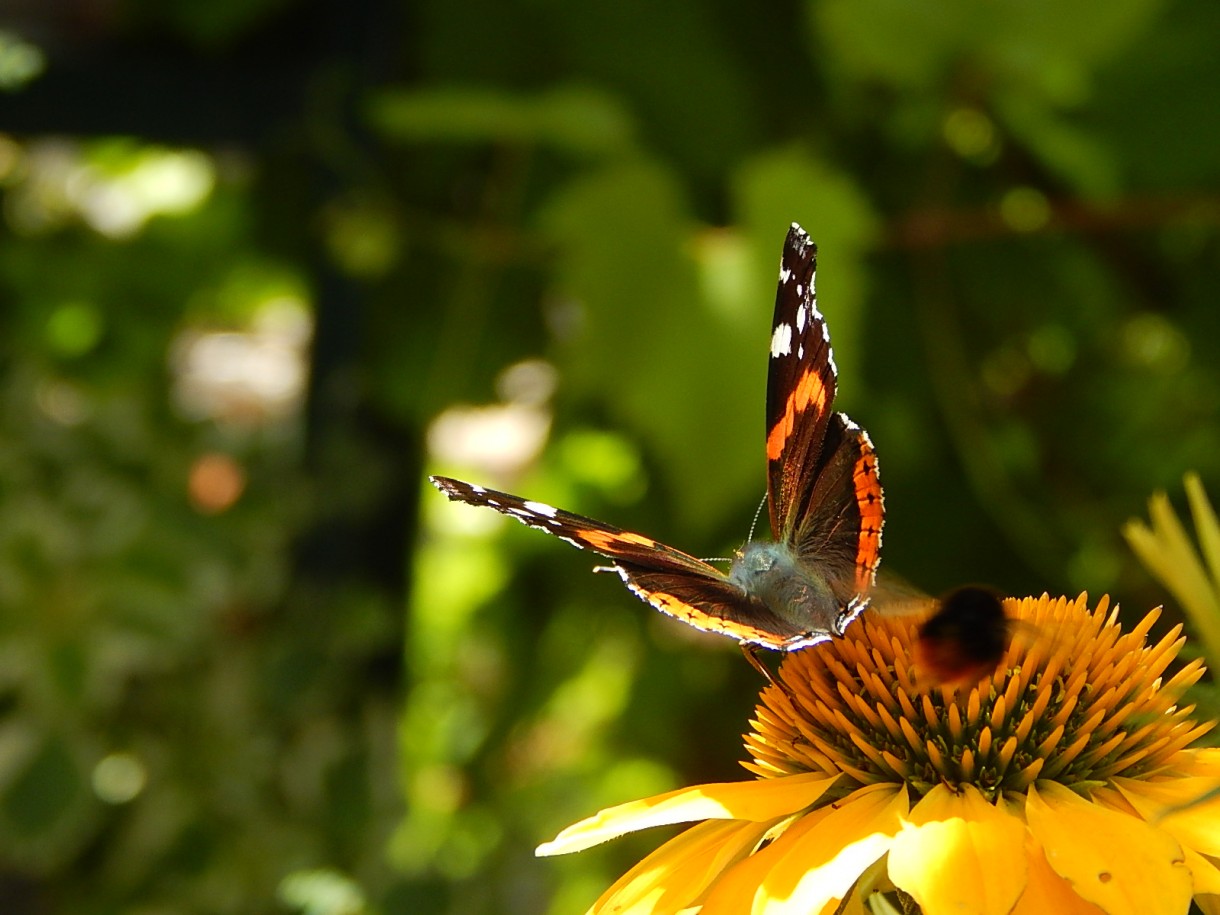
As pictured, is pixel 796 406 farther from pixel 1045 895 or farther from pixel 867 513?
pixel 1045 895

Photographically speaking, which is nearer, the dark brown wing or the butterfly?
the butterfly

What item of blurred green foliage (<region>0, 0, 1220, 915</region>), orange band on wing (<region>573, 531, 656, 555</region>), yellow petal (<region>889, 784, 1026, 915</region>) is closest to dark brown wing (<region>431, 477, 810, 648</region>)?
orange band on wing (<region>573, 531, 656, 555</region>)

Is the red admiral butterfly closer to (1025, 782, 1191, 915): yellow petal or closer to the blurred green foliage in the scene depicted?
(1025, 782, 1191, 915): yellow petal

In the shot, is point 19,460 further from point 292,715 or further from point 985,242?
point 985,242

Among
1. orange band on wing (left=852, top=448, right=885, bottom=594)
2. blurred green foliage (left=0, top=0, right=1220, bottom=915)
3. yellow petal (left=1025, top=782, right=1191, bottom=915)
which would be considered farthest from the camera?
blurred green foliage (left=0, top=0, right=1220, bottom=915)

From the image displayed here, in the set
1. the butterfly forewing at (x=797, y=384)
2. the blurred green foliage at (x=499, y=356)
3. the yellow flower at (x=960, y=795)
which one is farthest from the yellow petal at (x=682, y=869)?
the blurred green foliage at (x=499, y=356)

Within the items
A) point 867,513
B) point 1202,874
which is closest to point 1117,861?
point 1202,874

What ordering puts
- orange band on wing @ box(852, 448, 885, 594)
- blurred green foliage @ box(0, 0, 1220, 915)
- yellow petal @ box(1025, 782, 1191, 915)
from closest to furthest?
yellow petal @ box(1025, 782, 1191, 915) < orange band on wing @ box(852, 448, 885, 594) < blurred green foliage @ box(0, 0, 1220, 915)

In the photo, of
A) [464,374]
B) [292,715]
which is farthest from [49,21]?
[292,715]
